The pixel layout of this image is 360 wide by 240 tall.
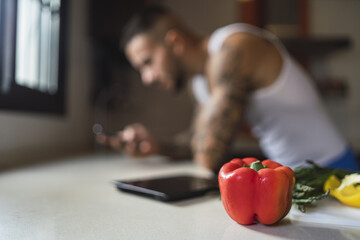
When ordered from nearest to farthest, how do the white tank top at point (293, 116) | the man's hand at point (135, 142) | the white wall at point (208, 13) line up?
1. the white tank top at point (293, 116)
2. the man's hand at point (135, 142)
3. the white wall at point (208, 13)

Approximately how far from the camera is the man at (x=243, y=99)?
1.32 meters

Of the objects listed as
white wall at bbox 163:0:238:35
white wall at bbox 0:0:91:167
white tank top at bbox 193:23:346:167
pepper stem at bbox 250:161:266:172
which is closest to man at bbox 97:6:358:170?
white tank top at bbox 193:23:346:167

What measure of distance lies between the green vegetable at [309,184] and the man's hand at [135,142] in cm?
110

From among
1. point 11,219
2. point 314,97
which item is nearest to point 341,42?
point 314,97

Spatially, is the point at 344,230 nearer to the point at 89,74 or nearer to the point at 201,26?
the point at 89,74

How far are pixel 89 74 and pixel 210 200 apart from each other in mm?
1920

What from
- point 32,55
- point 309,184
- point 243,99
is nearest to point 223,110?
point 243,99

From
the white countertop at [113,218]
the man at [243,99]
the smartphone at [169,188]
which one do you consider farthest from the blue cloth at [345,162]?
the white countertop at [113,218]

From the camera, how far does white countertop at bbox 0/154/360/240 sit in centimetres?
50

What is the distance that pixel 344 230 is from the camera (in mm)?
519

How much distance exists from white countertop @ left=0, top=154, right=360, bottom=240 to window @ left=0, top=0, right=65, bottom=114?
61cm

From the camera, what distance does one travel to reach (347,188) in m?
0.60

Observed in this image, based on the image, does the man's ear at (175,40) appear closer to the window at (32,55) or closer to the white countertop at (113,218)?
the window at (32,55)

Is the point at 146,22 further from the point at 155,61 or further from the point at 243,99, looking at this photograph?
the point at 243,99
